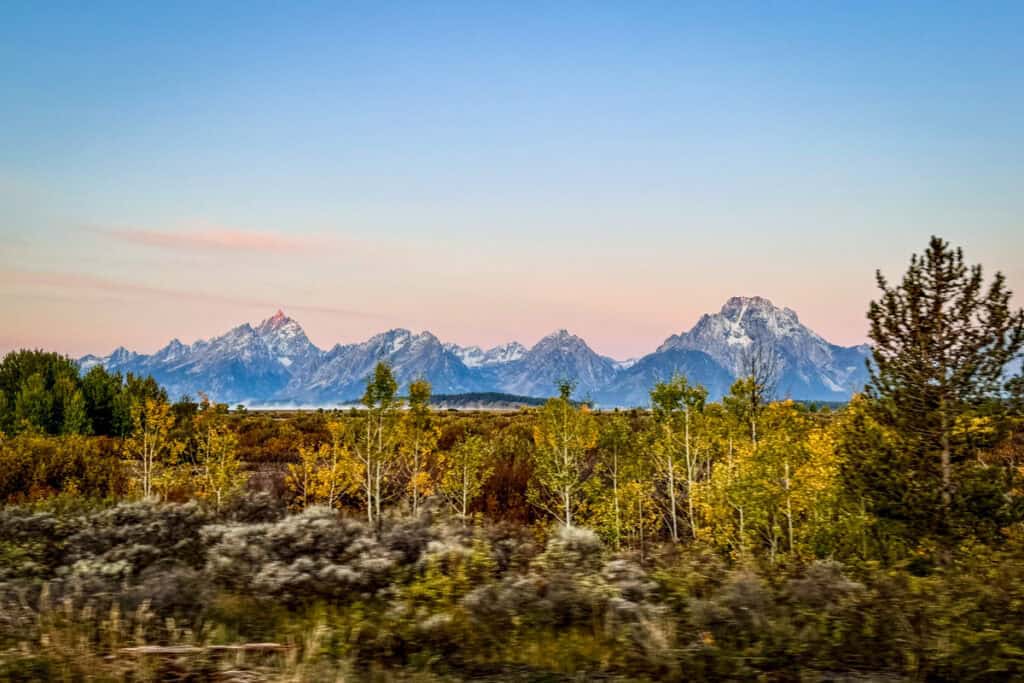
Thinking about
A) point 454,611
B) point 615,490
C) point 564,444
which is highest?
point 454,611

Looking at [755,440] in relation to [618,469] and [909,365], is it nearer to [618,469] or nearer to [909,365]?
[618,469]

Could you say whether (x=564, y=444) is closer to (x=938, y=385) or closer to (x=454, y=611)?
(x=938, y=385)

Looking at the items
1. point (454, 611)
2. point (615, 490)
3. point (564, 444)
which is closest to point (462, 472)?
point (564, 444)

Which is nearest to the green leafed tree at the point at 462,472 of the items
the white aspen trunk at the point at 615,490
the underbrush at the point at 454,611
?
the white aspen trunk at the point at 615,490

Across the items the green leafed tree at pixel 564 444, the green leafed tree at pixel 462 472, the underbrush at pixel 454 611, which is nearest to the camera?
the underbrush at pixel 454 611

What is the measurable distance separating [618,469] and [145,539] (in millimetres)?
30479

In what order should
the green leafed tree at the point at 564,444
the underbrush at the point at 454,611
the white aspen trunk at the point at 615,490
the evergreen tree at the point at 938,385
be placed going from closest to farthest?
1. the underbrush at the point at 454,611
2. the evergreen tree at the point at 938,385
3. the white aspen trunk at the point at 615,490
4. the green leafed tree at the point at 564,444

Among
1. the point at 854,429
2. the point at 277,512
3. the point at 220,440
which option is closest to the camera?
the point at 277,512

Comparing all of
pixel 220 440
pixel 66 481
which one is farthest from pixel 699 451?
pixel 66 481

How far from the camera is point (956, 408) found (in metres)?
19.1

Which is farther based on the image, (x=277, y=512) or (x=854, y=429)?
(x=854, y=429)

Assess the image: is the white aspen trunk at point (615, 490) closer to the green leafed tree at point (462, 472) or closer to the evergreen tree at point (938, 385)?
the green leafed tree at point (462, 472)

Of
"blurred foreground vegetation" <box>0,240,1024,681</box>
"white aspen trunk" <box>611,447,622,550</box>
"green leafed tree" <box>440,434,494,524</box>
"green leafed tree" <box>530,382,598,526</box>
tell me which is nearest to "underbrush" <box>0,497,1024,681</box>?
"blurred foreground vegetation" <box>0,240,1024,681</box>

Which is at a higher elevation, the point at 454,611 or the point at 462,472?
the point at 454,611
